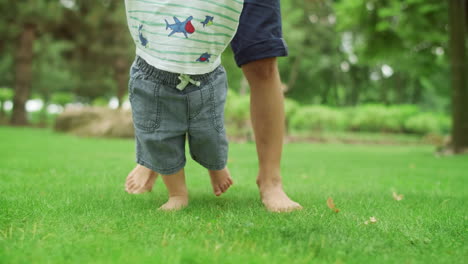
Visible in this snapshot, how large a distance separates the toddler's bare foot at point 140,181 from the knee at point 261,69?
85cm

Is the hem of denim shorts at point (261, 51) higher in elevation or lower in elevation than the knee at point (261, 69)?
higher

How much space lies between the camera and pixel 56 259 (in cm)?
123

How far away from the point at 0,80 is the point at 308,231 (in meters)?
25.8

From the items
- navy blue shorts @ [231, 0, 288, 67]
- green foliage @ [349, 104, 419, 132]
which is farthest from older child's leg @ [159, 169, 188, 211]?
green foliage @ [349, 104, 419, 132]

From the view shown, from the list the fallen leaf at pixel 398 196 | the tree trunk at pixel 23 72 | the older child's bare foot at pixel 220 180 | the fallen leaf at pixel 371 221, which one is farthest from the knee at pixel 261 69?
the tree trunk at pixel 23 72

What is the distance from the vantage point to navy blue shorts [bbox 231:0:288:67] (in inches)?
80.8

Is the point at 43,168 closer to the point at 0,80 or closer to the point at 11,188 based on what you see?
the point at 11,188

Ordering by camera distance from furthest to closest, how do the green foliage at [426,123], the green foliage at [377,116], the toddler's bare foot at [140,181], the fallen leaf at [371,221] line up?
the green foliage at [426,123], the green foliage at [377,116], the toddler's bare foot at [140,181], the fallen leaf at [371,221]

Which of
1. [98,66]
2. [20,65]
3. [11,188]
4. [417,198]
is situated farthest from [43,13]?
[417,198]

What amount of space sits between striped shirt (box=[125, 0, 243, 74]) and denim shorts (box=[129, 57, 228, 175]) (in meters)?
0.08

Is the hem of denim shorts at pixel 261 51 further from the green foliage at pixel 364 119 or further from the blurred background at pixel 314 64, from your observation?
the green foliage at pixel 364 119

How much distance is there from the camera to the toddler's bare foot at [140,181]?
2.45 metres

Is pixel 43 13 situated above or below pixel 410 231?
above

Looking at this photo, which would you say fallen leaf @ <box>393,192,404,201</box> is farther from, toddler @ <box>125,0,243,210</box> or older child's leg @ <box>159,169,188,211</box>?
older child's leg @ <box>159,169,188,211</box>
